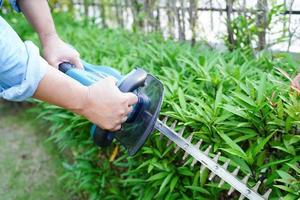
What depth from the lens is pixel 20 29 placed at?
4.82m

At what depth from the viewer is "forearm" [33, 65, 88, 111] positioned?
129cm

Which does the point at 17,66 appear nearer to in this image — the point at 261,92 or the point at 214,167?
the point at 214,167

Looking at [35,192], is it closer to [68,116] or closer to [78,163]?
[78,163]

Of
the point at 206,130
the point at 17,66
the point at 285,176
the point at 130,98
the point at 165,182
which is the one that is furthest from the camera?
the point at 165,182

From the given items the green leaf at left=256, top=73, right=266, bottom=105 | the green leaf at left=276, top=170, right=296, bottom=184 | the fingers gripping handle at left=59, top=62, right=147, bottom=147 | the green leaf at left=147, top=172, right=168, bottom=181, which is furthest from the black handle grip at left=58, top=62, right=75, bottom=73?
the green leaf at left=276, top=170, right=296, bottom=184

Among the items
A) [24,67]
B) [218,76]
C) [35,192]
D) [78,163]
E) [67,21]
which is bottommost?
[35,192]

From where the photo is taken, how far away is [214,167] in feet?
5.17

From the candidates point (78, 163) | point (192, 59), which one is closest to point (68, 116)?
point (78, 163)

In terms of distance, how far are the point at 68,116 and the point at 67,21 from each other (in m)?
2.65

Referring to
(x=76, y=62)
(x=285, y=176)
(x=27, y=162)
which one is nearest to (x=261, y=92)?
(x=285, y=176)

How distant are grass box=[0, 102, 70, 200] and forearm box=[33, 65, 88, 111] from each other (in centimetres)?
203

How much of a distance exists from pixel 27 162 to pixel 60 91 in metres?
2.67

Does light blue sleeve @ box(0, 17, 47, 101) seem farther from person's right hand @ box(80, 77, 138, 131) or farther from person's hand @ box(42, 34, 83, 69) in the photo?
person's hand @ box(42, 34, 83, 69)

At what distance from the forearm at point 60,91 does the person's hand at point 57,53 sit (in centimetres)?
50
